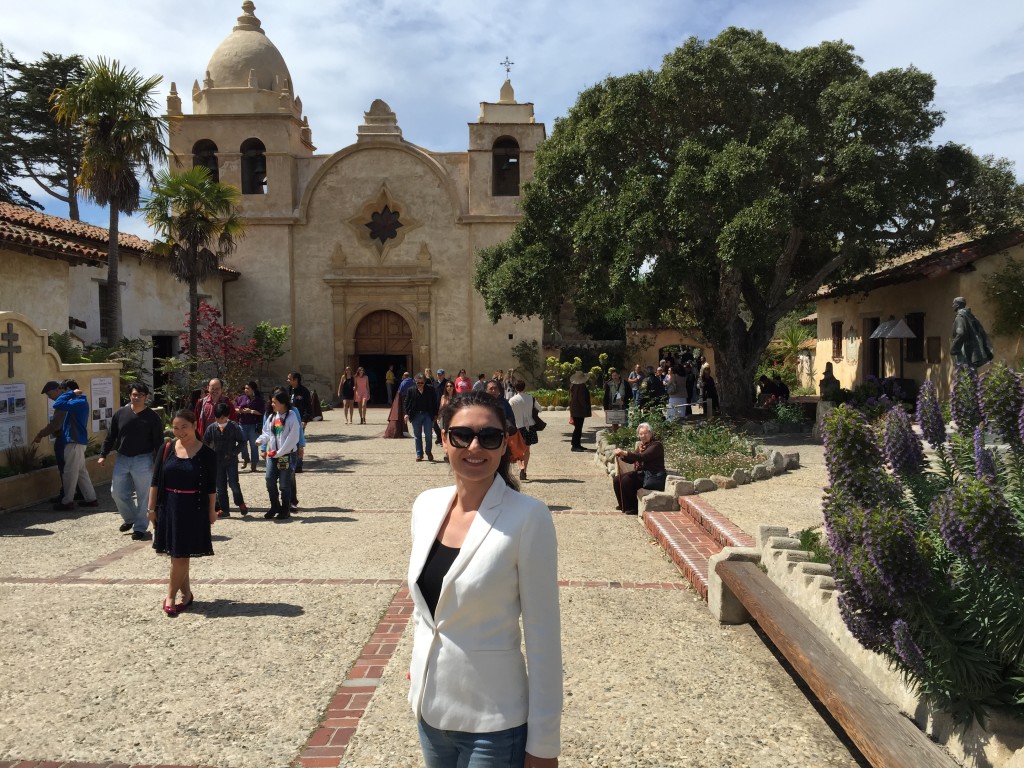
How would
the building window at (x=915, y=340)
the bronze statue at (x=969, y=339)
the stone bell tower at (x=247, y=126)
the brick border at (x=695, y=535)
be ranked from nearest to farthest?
the brick border at (x=695, y=535)
the bronze statue at (x=969, y=339)
the building window at (x=915, y=340)
the stone bell tower at (x=247, y=126)

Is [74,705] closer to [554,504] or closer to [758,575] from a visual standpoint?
[758,575]

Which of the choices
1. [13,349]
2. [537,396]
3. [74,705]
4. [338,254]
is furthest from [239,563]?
[338,254]

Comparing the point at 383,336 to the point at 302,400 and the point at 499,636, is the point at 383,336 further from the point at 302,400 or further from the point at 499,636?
the point at 499,636

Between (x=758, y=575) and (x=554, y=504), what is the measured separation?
5083mm

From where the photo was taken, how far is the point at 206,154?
2838 centimetres

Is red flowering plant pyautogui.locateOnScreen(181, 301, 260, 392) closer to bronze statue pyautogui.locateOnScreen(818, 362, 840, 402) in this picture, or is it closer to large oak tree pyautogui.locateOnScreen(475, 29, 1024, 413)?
large oak tree pyautogui.locateOnScreen(475, 29, 1024, 413)

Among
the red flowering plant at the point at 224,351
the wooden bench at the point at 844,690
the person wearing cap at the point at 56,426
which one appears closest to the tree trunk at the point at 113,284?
the red flowering plant at the point at 224,351

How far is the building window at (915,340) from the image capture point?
60.3 ft

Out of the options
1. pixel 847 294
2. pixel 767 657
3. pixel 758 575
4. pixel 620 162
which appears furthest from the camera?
pixel 847 294

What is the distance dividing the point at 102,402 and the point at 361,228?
16632 millimetres

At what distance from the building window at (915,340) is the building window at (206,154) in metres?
22.8

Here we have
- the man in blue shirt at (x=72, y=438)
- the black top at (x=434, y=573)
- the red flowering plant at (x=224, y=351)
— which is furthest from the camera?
the red flowering plant at (x=224, y=351)

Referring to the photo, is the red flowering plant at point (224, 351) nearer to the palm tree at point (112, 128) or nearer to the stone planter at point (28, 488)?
the palm tree at point (112, 128)

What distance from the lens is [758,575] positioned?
548 centimetres
